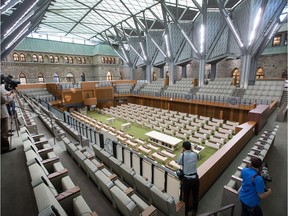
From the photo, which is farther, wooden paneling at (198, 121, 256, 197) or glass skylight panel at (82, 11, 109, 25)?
glass skylight panel at (82, 11, 109, 25)

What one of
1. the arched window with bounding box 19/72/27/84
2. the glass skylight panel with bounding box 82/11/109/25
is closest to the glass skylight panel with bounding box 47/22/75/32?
the glass skylight panel with bounding box 82/11/109/25

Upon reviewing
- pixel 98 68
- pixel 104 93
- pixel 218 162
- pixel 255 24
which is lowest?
pixel 218 162

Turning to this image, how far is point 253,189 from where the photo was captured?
2.56 m

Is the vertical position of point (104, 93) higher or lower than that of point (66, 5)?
lower

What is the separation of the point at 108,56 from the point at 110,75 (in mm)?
4013

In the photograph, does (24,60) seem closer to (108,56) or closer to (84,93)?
(84,93)

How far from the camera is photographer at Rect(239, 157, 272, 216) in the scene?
2.46m

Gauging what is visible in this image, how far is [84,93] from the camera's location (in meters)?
21.8

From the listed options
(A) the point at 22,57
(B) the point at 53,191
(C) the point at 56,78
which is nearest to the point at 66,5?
(A) the point at 22,57

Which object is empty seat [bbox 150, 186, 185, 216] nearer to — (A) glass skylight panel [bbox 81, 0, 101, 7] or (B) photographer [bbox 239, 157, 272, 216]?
(B) photographer [bbox 239, 157, 272, 216]

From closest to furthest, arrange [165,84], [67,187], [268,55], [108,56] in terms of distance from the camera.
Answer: [67,187], [268,55], [165,84], [108,56]

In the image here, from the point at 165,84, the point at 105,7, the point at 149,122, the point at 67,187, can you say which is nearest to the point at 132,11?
the point at 105,7

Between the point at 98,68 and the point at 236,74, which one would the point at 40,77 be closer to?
the point at 98,68

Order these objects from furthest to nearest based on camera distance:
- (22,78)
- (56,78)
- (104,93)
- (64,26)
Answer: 1. (56,78)
2. (64,26)
3. (22,78)
4. (104,93)
